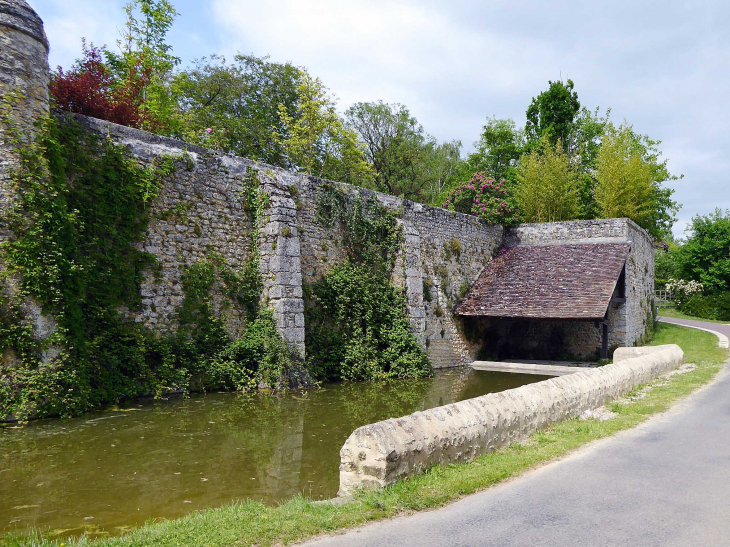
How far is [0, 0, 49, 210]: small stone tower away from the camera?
24.8 feet

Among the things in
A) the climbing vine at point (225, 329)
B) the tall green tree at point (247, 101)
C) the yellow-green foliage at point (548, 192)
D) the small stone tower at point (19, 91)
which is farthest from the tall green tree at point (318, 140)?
the small stone tower at point (19, 91)

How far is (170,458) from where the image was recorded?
6.16m

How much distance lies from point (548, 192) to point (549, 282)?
5.83m

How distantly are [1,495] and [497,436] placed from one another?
4830 mm

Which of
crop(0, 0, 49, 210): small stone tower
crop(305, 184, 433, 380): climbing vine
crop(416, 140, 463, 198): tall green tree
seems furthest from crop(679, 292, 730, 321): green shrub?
crop(0, 0, 49, 210): small stone tower

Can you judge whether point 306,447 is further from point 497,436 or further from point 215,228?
point 215,228

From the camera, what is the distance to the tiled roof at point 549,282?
48.0ft

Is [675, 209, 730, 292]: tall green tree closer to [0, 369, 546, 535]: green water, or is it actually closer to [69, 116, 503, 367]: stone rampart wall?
[69, 116, 503, 367]: stone rampart wall

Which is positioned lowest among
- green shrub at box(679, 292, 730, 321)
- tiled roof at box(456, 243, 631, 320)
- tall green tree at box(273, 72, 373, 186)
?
green shrub at box(679, 292, 730, 321)

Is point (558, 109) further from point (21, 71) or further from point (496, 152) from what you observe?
point (21, 71)

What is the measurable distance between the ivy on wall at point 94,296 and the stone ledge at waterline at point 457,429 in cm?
553

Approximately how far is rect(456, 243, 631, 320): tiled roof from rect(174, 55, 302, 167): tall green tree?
13619mm

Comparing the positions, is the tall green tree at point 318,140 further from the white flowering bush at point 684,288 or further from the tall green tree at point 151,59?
the white flowering bush at point 684,288

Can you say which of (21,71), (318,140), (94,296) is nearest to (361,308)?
(94,296)
